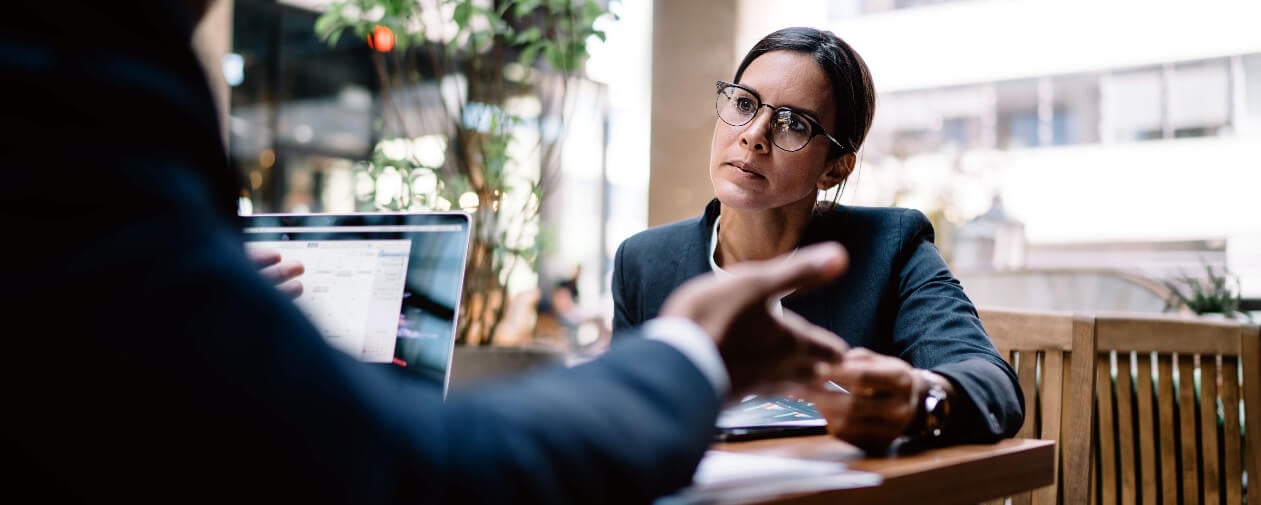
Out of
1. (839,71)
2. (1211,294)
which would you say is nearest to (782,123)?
(839,71)

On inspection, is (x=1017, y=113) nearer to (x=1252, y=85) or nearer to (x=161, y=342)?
(x=1252, y=85)

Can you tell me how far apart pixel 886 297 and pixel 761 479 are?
2.69ft

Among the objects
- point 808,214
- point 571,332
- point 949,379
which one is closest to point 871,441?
point 949,379

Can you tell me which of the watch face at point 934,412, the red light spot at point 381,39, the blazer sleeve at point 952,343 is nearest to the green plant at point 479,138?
the red light spot at point 381,39

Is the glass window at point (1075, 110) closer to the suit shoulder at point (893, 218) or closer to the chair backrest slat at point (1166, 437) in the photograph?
the chair backrest slat at point (1166, 437)

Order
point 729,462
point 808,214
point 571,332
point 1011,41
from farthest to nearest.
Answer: point 1011,41 → point 571,332 → point 808,214 → point 729,462

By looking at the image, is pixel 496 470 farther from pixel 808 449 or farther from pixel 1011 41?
pixel 1011 41

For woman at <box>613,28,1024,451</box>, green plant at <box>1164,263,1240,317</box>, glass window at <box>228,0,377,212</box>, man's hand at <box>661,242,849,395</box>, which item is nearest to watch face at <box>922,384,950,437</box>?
woman at <box>613,28,1024,451</box>

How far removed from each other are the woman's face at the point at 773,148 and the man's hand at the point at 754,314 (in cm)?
83

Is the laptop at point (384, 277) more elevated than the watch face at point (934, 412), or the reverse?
the laptop at point (384, 277)

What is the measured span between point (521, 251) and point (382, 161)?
0.53m

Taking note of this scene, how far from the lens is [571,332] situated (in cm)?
690

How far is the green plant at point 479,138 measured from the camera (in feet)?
8.79

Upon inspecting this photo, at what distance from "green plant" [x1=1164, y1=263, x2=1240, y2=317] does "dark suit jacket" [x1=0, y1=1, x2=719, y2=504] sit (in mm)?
3564
